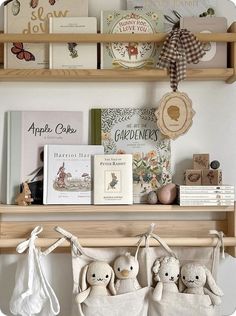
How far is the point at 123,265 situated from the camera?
3.55 feet

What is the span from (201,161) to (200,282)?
29 centimetres

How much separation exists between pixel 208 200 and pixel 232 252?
16 cm

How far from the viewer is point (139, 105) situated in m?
1.18

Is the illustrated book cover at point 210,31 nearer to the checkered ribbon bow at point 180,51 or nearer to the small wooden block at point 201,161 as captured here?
the checkered ribbon bow at point 180,51

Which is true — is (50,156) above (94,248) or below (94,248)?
above

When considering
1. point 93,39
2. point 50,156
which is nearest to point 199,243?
point 50,156

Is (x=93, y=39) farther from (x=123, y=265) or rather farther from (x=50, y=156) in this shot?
(x=123, y=265)

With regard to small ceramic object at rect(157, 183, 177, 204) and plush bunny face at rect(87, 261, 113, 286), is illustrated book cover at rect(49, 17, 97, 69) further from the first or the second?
plush bunny face at rect(87, 261, 113, 286)

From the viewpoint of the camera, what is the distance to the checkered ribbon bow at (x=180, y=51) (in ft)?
3.48

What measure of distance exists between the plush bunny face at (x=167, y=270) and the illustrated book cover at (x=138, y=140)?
0.58 ft

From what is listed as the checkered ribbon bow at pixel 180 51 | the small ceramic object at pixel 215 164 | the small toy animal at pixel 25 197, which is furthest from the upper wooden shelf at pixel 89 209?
the checkered ribbon bow at pixel 180 51

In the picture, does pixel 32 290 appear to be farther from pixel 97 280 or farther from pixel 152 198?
pixel 152 198

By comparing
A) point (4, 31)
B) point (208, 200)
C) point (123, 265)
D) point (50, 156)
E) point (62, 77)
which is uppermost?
point (4, 31)

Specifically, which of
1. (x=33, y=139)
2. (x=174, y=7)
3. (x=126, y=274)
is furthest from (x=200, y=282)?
(x=174, y=7)
